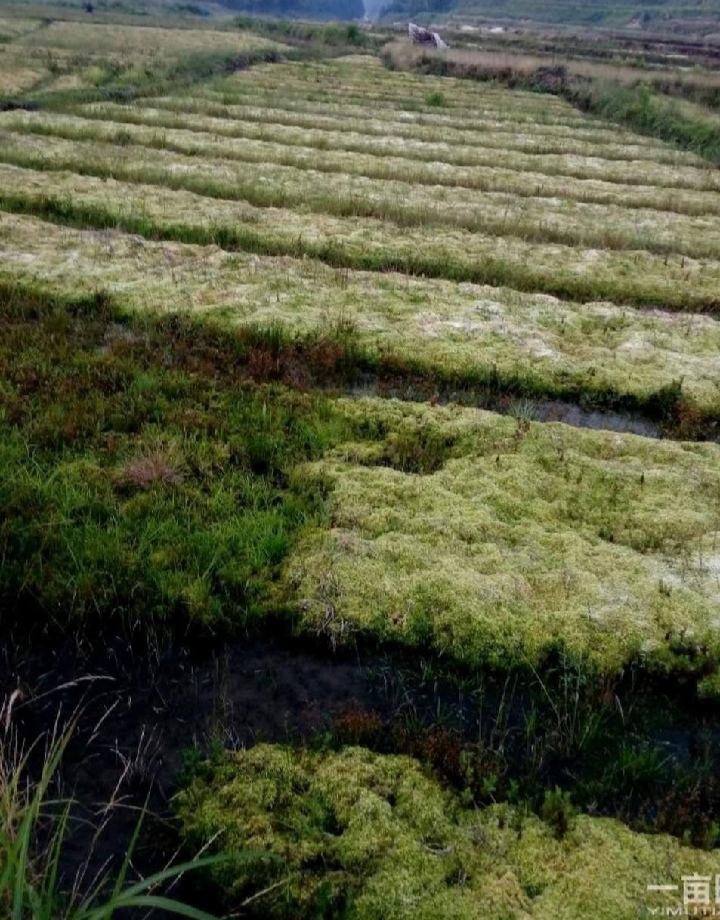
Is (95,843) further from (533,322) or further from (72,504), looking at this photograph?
(533,322)

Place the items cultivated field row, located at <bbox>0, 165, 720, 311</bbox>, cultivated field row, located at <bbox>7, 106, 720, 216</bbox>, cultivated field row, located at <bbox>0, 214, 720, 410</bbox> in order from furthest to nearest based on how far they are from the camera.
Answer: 1. cultivated field row, located at <bbox>7, 106, 720, 216</bbox>
2. cultivated field row, located at <bbox>0, 165, 720, 311</bbox>
3. cultivated field row, located at <bbox>0, 214, 720, 410</bbox>

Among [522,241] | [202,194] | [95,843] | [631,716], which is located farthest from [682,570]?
[202,194]

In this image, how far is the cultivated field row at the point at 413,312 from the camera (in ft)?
42.1

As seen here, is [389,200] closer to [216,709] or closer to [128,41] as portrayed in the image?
[216,709]

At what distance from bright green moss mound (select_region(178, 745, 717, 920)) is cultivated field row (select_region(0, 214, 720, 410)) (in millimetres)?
8247

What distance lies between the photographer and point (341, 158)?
27688 millimetres

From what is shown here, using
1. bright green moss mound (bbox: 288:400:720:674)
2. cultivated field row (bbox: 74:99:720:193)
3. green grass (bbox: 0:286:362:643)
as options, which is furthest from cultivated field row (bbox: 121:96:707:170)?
bright green moss mound (bbox: 288:400:720:674)

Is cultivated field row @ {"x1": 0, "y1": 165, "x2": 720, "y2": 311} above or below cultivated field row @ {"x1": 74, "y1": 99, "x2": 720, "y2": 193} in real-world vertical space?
below

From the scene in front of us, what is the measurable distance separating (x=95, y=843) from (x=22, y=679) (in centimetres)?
188

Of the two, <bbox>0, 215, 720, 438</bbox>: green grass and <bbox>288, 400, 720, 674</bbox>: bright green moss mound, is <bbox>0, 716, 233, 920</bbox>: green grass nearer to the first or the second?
<bbox>288, 400, 720, 674</bbox>: bright green moss mound

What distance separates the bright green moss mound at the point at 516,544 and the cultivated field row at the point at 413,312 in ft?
7.43

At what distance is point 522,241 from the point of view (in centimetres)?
1981

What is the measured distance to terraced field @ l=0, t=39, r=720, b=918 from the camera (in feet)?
22.6

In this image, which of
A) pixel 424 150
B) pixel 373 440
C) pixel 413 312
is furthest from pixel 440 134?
pixel 373 440
